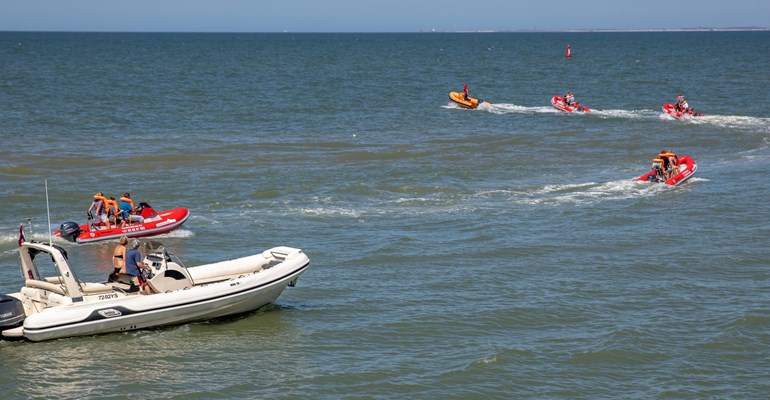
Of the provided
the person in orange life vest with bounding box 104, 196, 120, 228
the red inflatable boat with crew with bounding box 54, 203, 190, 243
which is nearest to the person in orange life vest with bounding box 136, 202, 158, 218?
the red inflatable boat with crew with bounding box 54, 203, 190, 243

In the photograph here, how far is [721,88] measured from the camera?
6625cm

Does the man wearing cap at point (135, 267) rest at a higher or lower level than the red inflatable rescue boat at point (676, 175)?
higher

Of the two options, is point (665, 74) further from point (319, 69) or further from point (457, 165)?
point (457, 165)

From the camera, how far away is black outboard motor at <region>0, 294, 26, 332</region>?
15.6 meters

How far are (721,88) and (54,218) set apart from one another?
51.6 metres

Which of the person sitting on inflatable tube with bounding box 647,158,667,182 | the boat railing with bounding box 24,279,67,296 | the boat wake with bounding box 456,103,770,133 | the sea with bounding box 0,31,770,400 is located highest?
the boat railing with bounding box 24,279,67,296

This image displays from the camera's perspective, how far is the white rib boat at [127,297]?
15666mm

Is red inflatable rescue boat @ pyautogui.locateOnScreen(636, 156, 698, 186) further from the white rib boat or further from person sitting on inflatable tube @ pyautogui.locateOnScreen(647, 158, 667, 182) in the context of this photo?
the white rib boat

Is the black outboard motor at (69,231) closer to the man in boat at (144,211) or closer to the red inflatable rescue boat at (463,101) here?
the man in boat at (144,211)

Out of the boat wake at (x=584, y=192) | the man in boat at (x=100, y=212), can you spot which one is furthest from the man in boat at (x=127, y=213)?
the boat wake at (x=584, y=192)

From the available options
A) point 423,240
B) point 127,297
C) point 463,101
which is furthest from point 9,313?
point 463,101

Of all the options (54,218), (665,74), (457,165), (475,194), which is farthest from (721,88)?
(54,218)

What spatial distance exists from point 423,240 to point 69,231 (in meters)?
8.40

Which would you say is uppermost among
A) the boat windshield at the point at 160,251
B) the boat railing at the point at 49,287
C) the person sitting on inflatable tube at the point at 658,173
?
the boat windshield at the point at 160,251
